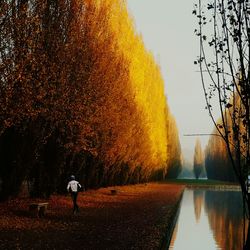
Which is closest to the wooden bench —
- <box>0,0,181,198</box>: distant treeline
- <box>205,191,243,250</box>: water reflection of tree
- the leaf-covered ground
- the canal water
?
the leaf-covered ground

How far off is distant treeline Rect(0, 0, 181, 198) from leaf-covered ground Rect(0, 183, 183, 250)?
216cm

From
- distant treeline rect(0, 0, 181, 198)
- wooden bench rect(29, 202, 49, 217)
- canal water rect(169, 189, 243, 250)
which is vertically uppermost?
distant treeline rect(0, 0, 181, 198)

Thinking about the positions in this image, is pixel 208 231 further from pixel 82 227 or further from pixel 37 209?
pixel 37 209

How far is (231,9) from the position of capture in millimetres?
7309

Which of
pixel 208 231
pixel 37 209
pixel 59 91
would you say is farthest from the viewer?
pixel 59 91

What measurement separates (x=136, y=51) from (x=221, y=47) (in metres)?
35.0

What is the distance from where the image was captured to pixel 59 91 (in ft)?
71.9

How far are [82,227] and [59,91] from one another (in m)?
6.93

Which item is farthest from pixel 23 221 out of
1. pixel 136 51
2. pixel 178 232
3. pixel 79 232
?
pixel 136 51

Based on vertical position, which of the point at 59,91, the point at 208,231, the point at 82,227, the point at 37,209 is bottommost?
the point at 208,231

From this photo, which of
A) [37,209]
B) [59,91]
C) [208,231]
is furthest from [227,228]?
[59,91]

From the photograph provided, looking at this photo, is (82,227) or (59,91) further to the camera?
(59,91)

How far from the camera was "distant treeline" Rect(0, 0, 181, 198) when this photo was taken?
733 inches

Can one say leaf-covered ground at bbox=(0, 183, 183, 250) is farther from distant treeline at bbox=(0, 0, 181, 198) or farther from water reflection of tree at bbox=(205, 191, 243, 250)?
distant treeline at bbox=(0, 0, 181, 198)
